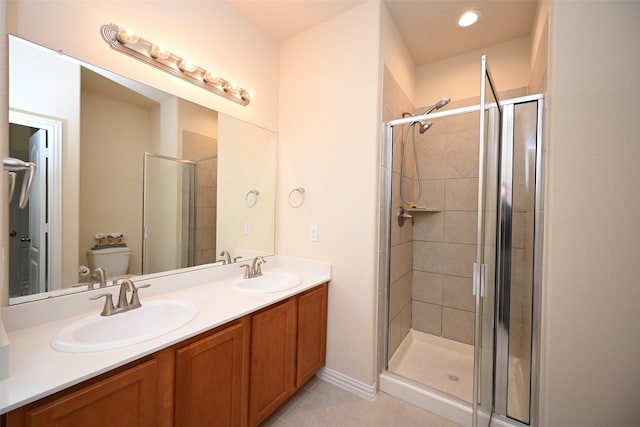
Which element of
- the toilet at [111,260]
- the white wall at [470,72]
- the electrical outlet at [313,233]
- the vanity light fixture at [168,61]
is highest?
the white wall at [470,72]

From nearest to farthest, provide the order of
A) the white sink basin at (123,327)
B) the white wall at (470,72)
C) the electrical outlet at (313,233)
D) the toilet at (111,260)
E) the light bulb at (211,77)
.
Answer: the white sink basin at (123,327) < the toilet at (111,260) < the light bulb at (211,77) < the electrical outlet at (313,233) < the white wall at (470,72)

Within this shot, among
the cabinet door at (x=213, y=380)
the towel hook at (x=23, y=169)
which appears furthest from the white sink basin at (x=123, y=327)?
the towel hook at (x=23, y=169)

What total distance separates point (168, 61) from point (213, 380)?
173 centimetres

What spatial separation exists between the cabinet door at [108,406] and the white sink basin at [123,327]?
117 millimetres

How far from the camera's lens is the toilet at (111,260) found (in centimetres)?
127

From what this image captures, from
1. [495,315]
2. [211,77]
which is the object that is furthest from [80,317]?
[495,315]

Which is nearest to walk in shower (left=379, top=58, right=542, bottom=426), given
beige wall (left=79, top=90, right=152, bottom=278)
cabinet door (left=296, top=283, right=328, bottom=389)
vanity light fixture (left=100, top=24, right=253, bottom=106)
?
cabinet door (left=296, top=283, right=328, bottom=389)

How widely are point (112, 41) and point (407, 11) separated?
6.16 feet

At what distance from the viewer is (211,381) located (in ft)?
3.78

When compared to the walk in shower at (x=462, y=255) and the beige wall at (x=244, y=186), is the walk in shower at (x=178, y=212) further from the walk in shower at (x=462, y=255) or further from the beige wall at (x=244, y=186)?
the walk in shower at (x=462, y=255)

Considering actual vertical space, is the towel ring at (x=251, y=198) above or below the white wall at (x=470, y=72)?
below

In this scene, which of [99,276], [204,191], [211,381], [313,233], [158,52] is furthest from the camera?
[313,233]

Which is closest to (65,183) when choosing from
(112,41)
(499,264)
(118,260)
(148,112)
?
(118,260)

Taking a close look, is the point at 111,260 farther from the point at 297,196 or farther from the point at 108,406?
the point at 297,196
